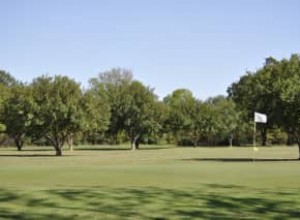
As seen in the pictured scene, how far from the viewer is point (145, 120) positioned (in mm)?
109062

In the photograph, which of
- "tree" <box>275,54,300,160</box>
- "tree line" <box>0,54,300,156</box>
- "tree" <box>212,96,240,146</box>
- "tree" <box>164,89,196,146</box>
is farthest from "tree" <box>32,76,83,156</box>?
"tree" <box>212,96,240,146</box>

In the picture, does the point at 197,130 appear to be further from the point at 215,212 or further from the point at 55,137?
the point at 215,212

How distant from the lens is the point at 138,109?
4277 inches

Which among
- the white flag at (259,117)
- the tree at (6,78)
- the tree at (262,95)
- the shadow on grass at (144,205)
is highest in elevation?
the tree at (6,78)

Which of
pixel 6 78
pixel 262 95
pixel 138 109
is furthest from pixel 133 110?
pixel 6 78

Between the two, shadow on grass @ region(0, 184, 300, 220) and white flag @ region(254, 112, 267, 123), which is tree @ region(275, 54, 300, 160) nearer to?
white flag @ region(254, 112, 267, 123)

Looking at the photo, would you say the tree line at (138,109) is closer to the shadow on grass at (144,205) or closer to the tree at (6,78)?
the shadow on grass at (144,205)

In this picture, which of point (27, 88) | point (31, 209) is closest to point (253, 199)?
point (31, 209)

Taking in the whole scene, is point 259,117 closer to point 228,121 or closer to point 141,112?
point 141,112

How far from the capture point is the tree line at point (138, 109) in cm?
5425

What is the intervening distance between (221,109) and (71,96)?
7384 cm

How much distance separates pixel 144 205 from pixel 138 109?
305 feet

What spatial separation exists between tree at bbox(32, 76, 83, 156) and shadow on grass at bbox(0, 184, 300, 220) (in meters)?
51.1

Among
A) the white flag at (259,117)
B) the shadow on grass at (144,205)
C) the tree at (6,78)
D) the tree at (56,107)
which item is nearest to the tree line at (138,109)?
the tree at (56,107)
